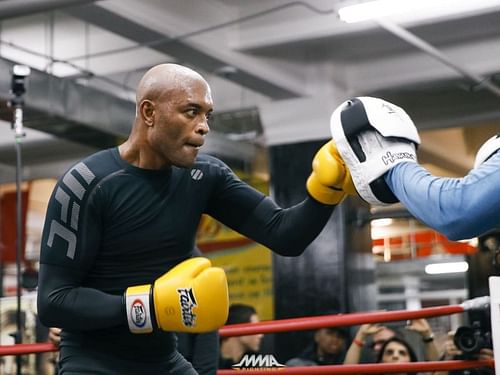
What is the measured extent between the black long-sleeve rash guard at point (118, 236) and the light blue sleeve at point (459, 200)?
45cm

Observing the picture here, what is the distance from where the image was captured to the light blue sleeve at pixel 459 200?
4.96ft

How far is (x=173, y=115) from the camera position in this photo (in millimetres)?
1966

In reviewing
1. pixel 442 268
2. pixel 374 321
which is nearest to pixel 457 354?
pixel 374 321

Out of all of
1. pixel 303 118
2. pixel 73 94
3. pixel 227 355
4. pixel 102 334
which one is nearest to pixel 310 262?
pixel 303 118

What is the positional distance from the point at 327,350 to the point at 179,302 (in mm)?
2254

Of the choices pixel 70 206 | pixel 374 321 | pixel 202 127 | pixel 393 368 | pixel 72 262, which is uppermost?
pixel 202 127

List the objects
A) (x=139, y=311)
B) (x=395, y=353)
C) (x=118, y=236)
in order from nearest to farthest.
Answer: (x=139, y=311) → (x=118, y=236) → (x=395, y=353)

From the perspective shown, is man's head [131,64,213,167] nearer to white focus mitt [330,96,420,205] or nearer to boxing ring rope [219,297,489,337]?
white focus mitt [330,96,420,205]

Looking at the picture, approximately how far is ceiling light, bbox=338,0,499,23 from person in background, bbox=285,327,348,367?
1599 mm

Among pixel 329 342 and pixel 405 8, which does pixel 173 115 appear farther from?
pixel 405 8

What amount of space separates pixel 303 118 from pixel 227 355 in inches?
123

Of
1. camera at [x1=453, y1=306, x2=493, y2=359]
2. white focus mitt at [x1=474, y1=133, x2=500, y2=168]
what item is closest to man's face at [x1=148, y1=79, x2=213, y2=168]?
white focus mitt at [x1=474, y1=133, x2=500, y2=168]

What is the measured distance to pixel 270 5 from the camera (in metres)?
5.90

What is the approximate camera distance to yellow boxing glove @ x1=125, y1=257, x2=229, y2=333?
1.84 m
